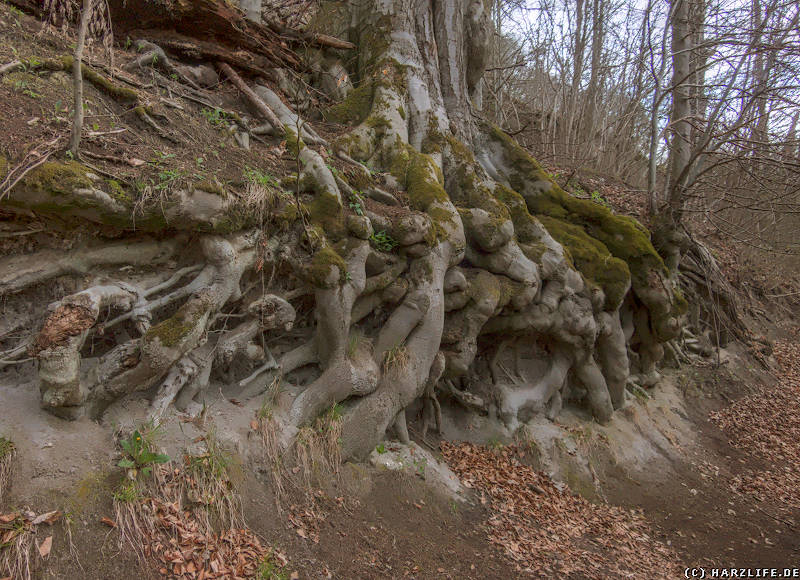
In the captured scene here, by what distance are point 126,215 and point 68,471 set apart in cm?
179

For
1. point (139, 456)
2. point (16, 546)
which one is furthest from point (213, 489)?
point (16, 546)

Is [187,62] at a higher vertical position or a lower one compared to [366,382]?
higher

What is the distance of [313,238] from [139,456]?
2.22 m

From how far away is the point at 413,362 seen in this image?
4.93 meters

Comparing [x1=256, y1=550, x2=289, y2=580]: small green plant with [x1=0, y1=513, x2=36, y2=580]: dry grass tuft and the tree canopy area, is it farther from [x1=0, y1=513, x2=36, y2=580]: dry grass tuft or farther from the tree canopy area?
[x1=0, y1=513, x2=36, y2=580]: dry grass tuft

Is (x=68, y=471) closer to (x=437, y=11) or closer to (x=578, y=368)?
(x=578, y=368)

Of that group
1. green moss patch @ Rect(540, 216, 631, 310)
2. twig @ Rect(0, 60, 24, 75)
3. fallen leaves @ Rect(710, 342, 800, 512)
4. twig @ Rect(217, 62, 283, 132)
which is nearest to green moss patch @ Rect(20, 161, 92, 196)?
twig @ Rect(0, 60, 24, 75)

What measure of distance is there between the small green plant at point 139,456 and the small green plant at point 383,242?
275 centimetres

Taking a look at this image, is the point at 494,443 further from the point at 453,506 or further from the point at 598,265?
the point at 598,265

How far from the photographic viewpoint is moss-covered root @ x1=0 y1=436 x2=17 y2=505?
2654 millimetres

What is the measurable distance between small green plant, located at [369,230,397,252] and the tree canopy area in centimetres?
3

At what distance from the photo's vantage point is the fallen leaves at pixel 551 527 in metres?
4.33

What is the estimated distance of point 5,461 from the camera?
271 cm

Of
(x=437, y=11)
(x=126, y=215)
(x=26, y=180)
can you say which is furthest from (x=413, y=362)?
(x=437, y=11)
